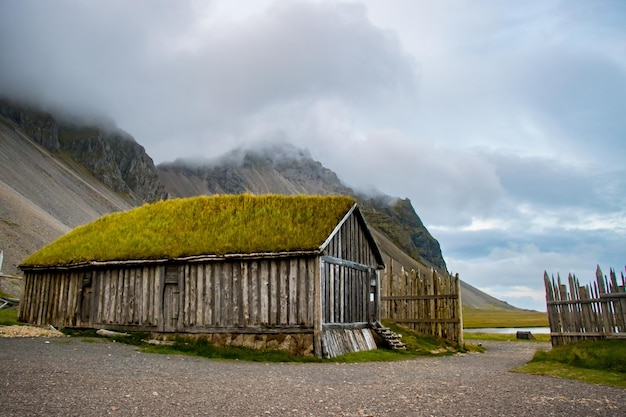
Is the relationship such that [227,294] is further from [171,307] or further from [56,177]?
[56,177]

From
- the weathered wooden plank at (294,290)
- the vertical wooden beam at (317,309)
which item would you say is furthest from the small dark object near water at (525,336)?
the weathered wooden plank at (294,290)

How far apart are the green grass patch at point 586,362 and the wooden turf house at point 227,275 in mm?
7462

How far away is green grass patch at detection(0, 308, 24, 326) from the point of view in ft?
80.9

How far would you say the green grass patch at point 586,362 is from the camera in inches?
545

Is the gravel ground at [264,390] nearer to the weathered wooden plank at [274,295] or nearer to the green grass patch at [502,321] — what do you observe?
the weathered wooden plank at [274,295]

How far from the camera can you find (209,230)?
2325 cm

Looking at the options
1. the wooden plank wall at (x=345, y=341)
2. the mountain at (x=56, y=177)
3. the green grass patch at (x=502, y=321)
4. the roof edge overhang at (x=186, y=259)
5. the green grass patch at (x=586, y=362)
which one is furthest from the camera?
the green grass patch at (x=502, y=321)

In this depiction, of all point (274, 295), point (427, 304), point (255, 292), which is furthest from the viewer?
point (427, 304)

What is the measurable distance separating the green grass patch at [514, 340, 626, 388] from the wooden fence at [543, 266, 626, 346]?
0.37 meters

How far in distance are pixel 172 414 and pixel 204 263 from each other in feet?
43.9

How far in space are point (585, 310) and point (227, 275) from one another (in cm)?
1302

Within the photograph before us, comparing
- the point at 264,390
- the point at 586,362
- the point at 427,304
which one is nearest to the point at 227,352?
the point at 264,390

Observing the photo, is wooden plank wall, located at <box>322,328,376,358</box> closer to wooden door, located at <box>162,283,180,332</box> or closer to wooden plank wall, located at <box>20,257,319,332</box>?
wooden plank wall, located at <box>20,257,319,332</box>

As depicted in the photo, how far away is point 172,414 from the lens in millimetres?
8406
